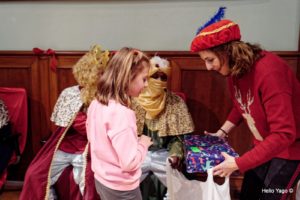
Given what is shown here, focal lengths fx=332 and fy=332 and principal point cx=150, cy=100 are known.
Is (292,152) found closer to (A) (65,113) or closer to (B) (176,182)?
(B) (176,182)

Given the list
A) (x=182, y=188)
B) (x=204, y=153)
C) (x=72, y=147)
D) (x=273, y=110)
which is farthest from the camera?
(x=72, y=147)

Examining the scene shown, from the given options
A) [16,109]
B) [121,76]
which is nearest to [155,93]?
[121,76]

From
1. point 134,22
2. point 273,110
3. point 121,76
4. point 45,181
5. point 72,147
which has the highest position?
point 134,22

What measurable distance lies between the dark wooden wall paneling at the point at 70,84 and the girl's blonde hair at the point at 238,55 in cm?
107

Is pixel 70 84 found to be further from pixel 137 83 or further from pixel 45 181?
pixel 137 83

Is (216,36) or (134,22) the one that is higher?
(134,22)

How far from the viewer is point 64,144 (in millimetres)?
2309

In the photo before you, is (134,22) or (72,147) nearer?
(72,147)

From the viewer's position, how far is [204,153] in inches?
69.2

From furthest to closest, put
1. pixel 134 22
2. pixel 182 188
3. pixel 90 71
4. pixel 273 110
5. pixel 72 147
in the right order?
1. pixel 134 22
2. pixel 72 147
3. pixel 90 71
4. pixel 182 188
5. pixel 273 110

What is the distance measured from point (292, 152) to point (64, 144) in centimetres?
149

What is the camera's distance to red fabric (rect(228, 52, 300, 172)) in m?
1.33

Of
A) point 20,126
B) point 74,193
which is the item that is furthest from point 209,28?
point 20,126

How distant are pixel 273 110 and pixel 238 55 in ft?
0.92
